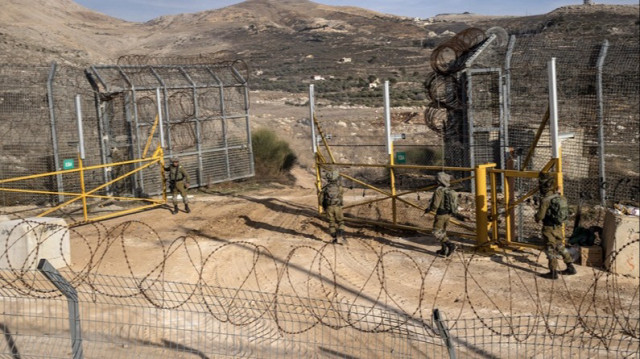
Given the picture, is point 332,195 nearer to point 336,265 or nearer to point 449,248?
point 336,265

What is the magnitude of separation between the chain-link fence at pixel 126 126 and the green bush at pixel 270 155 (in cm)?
98

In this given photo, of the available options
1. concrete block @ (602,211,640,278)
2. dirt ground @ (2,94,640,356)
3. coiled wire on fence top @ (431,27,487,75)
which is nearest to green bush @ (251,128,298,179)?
dirt ground @ (2,94,640,356)

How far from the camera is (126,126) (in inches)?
645

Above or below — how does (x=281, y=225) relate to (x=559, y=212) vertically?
below

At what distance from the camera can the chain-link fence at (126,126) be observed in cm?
1579

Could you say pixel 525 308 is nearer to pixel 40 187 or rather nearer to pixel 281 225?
pixel 281 225

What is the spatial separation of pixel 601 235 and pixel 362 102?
3061cm

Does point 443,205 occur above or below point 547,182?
below

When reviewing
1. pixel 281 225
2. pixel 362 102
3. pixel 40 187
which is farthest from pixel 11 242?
pixel 362 102

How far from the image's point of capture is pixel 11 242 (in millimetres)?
10156

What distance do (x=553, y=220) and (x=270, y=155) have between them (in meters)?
12.3

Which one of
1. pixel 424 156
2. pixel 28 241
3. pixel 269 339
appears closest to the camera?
pixel 269 339

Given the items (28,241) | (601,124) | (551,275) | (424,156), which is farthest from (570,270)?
(424,156)

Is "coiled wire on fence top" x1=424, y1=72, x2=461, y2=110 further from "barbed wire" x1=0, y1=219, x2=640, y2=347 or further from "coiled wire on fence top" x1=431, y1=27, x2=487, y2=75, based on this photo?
"barbed wire" x1=0, y1=219, x2=640, y2=347
